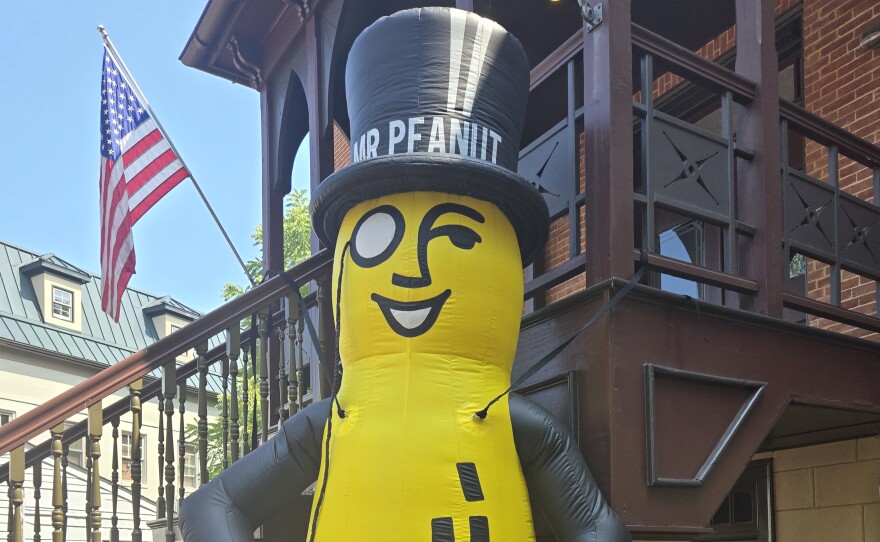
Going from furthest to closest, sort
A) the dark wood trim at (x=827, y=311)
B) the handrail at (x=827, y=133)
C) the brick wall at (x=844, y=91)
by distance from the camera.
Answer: the brick wall at (x=844, y=91) → the handrail at (x=827, y=133) → the dark wood trim at (x=827, y=311)

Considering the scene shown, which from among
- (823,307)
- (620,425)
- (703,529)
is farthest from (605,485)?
(823,307)

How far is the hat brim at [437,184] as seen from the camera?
346 centimetres

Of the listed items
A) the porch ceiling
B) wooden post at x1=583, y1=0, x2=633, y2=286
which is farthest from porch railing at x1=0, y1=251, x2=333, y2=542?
the porch ceiling

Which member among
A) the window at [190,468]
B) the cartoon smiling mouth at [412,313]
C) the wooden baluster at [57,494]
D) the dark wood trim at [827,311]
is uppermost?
the dark wood trim at [827,311]

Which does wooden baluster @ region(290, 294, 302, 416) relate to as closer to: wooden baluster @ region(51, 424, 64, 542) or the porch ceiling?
wooden baluster @ region(51, 424, 64, 542)

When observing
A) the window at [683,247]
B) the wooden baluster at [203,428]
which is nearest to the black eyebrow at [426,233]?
the wooden baluster at [203,428]

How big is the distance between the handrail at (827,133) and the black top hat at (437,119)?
1747 mm

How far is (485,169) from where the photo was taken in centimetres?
348

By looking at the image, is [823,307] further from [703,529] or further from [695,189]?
[703,529]

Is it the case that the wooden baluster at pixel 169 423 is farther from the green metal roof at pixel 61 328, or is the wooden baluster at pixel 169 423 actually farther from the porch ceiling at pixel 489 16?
the green metal roof at pixel 61 328

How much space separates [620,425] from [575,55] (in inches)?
68.5

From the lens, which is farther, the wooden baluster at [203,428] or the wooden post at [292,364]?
the wooden post at [292,364]

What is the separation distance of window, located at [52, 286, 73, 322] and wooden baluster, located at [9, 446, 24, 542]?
23364 millimetres

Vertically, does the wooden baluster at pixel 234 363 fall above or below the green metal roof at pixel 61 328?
below
